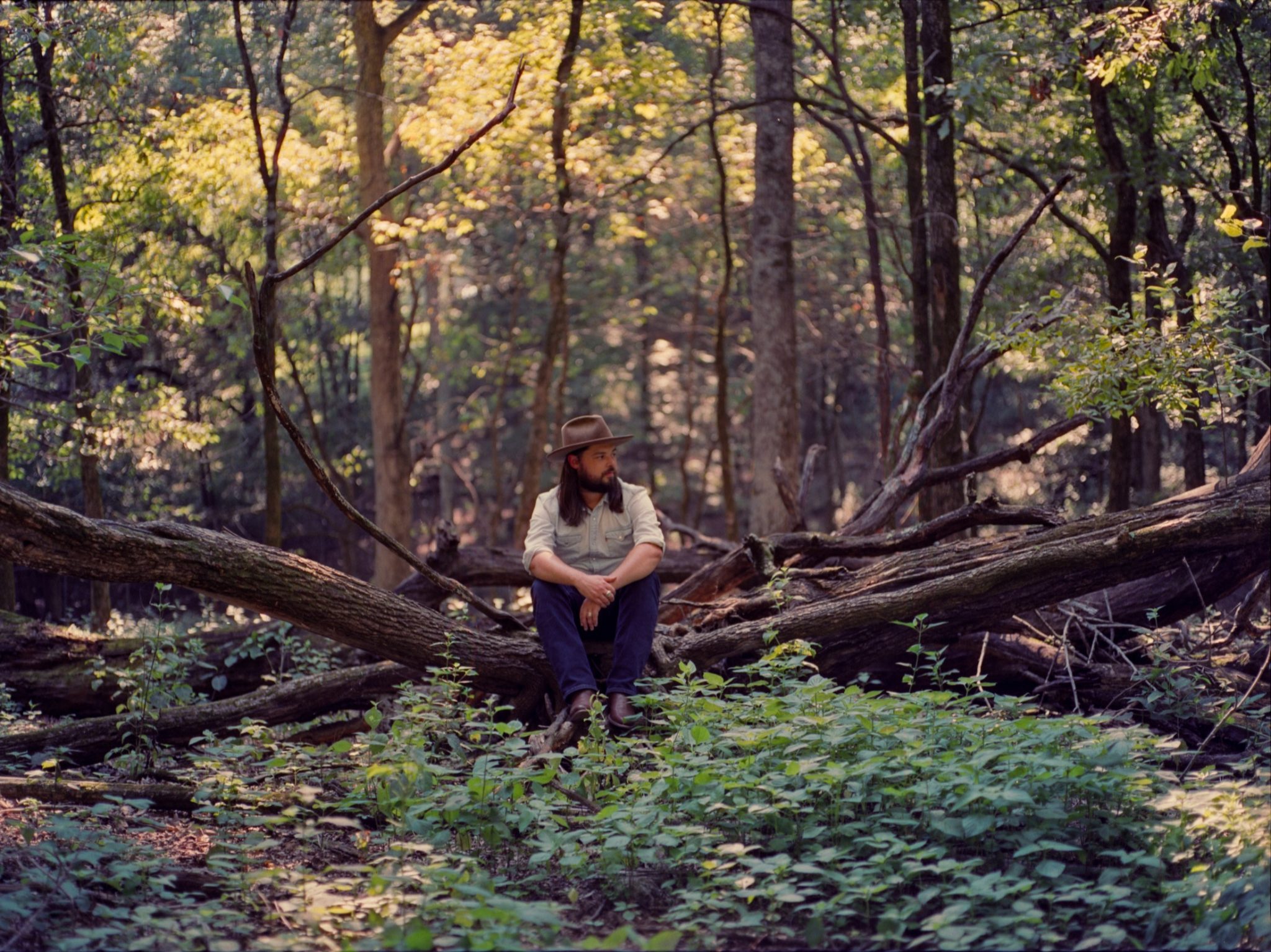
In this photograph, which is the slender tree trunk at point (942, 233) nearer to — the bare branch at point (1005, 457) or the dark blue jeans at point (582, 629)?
the bare branch at point (1005, 457)

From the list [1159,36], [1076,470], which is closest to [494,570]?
[1159,36]

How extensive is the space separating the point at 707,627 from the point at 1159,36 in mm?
4765

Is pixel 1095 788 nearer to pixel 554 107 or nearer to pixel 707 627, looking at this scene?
pixel 707 627

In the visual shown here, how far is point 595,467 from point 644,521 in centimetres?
43

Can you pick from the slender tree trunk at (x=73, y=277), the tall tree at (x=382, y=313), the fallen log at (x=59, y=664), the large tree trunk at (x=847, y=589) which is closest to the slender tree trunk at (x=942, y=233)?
the large tree trunk at (x=847, y=589)

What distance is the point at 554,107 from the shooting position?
14.5 metres

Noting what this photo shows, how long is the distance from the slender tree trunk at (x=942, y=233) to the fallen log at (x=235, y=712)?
4.83m

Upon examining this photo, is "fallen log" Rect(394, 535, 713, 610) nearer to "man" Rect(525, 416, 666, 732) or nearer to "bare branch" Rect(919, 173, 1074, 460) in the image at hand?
"man" Rect(525, 416, 666, 732)

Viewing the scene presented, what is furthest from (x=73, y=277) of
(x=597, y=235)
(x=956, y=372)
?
(x=597, y=235)

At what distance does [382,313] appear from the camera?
1553 centimetres

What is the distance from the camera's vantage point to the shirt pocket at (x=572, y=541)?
7.14 metres

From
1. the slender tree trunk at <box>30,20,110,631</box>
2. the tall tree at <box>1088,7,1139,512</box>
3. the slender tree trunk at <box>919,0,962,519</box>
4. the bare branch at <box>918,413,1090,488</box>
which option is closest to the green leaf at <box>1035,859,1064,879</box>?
the bare branch at <box>918,413,1090,488</box>

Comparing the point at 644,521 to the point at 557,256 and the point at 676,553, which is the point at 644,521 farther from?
the point at 557,256

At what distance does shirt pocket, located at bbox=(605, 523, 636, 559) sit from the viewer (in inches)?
281
